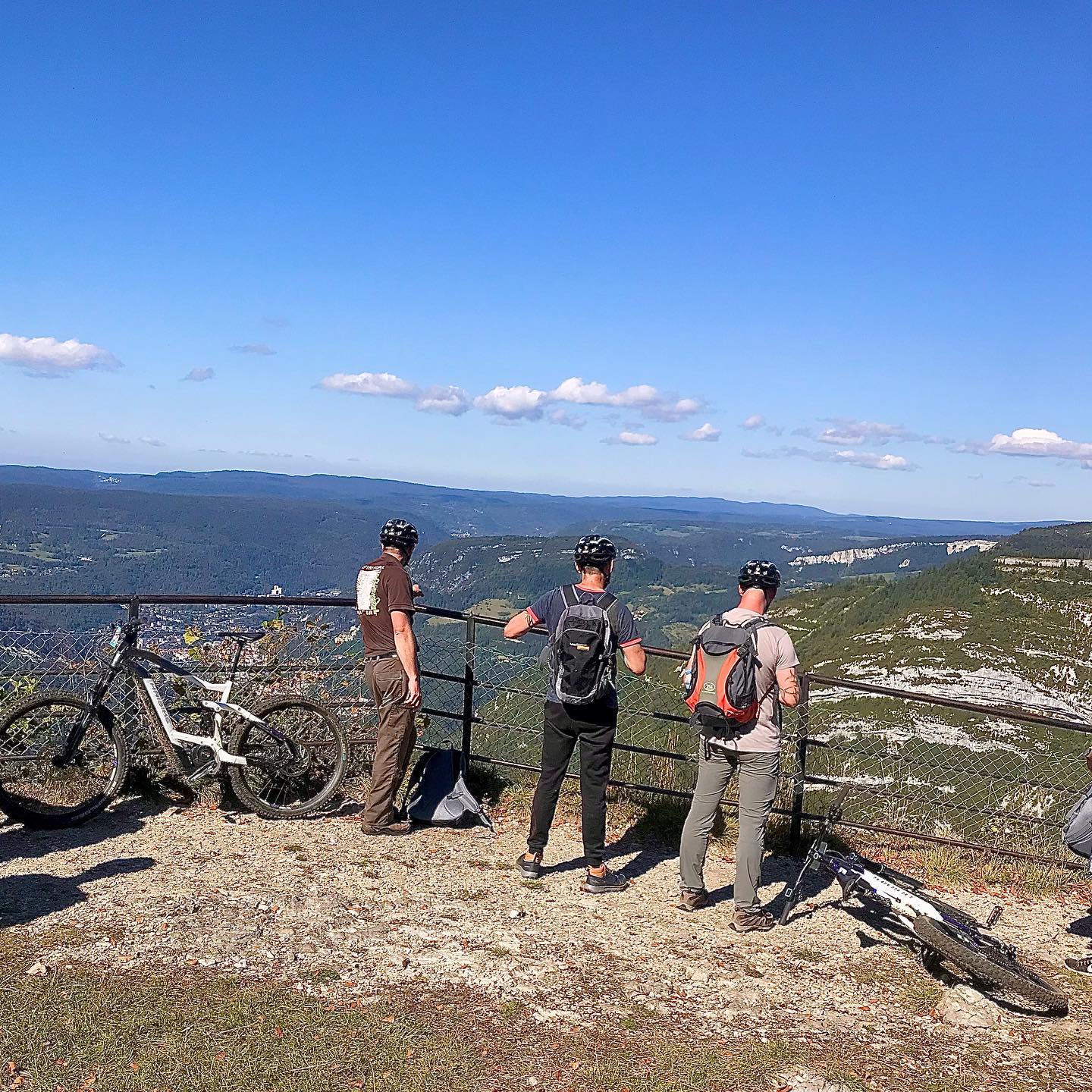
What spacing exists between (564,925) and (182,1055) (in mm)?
2310

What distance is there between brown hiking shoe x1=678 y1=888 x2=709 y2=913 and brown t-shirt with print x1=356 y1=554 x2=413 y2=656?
2542 mm

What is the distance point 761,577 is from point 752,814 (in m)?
1.43

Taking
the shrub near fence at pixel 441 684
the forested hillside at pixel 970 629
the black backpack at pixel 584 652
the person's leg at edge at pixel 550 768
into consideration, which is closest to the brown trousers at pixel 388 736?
the shrub near fence at pixel 441 684

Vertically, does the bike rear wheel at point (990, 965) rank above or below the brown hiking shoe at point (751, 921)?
above

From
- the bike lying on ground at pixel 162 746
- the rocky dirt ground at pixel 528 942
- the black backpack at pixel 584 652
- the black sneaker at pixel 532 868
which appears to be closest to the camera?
the rocky dirt ground at pixel 528 942

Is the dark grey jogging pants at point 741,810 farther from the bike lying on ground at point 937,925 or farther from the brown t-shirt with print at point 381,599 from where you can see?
the brown t-shirt with print at point 381,599

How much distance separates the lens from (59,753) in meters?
6.66

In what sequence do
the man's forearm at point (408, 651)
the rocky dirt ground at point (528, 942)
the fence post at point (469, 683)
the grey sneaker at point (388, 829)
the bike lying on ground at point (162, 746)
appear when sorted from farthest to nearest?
1. the fence post at point (469, 683)
2. the grey sneaker at point (388, 829)
3. the bike lying on ground at point (162, 746)
4. the man's forearm at point (408, 651)
5. the rocky dirt ground at point (528, 942)

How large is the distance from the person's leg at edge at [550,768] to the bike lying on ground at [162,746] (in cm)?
181

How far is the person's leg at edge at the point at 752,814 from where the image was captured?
18.0 ft

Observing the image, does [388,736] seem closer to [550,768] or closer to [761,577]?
[550,768]

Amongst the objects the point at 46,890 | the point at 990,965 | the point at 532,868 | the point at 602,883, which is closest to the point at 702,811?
the point at 602,883

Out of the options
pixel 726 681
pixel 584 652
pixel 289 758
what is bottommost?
pixel 289 758

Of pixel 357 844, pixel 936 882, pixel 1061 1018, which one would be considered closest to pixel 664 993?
pixel 1061 1018
